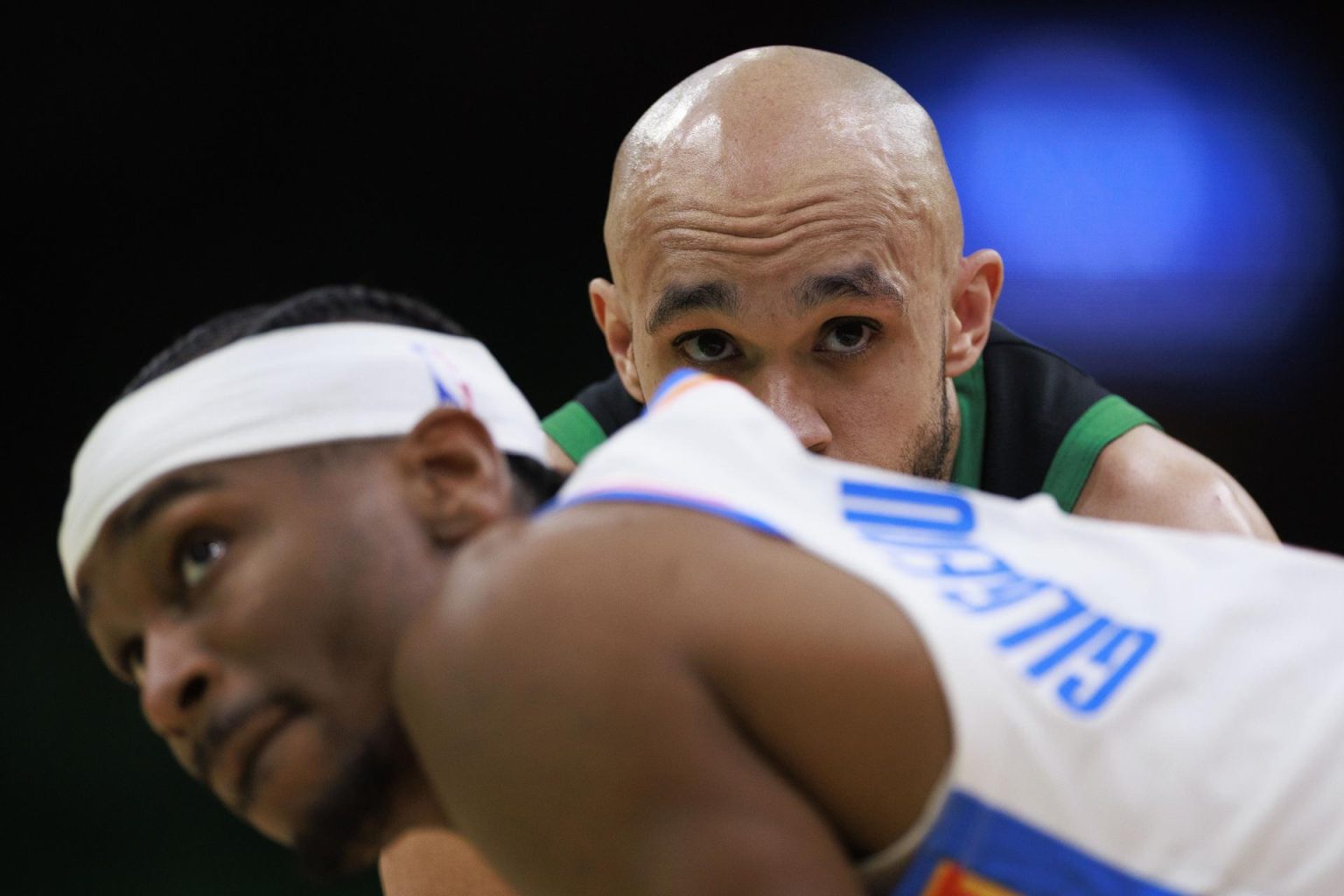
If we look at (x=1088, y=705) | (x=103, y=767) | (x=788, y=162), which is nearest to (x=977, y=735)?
(x=1088, y=705)

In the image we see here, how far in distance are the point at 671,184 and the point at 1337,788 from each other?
4.10ft

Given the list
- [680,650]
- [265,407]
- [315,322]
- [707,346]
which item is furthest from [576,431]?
[680,650]

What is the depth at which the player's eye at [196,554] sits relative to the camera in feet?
3.92

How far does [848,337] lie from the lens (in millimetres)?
2080

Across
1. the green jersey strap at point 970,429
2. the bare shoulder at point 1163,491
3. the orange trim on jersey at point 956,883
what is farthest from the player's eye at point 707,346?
the orange trim on jersey at point 956,883

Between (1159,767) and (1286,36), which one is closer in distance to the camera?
(1159,767)

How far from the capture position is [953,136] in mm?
3861

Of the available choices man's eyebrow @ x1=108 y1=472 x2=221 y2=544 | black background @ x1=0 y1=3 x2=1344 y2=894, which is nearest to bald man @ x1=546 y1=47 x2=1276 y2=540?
man's eyebrow @ x1=108 y1=472 x2=221 y2=544

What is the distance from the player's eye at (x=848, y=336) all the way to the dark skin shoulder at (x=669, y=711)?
1.00 m

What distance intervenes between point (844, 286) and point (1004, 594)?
918mm

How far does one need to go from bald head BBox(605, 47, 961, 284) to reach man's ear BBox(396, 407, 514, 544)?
85 cm

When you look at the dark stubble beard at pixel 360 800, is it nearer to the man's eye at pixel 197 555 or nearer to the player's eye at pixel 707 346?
the man's eye at pixel 197 555

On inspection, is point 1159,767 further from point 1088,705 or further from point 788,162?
point 788,162

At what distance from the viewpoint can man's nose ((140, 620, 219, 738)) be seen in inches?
46.1
